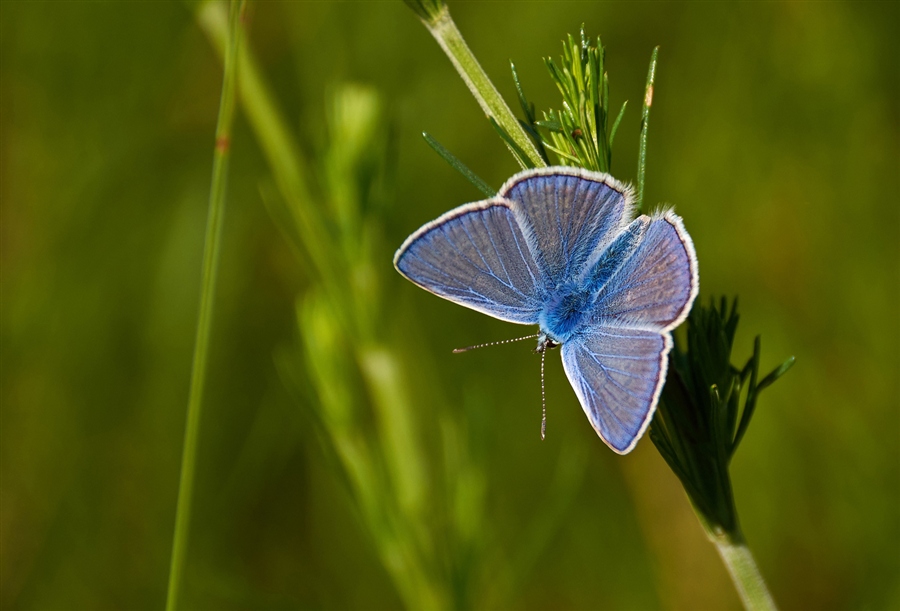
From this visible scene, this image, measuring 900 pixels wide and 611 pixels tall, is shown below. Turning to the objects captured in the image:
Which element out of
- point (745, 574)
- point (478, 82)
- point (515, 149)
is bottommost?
point (745, 574)

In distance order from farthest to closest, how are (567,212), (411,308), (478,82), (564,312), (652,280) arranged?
(411,308) → (564,312) → (567,212) → (652,280) → (478,82)

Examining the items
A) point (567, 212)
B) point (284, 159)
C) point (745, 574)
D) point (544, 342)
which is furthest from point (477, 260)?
point (284, 159)

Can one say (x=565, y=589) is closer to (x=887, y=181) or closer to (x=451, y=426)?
(x=451, y=426)

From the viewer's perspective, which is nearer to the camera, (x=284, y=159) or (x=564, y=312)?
(x=564, y=312)

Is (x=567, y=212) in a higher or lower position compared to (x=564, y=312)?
higher

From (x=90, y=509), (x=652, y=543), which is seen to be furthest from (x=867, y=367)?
(x=90, y=509)

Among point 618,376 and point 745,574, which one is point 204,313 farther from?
point 745,574

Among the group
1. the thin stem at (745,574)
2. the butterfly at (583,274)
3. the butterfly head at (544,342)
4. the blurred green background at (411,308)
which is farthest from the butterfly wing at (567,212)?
the blurred green background at (411,308)

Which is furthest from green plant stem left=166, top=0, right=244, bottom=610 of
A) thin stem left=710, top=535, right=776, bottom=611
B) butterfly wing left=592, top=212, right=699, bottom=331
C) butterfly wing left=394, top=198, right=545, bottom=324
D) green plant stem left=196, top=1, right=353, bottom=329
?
thin stem left=710, top=535, right=776, bottom=611
